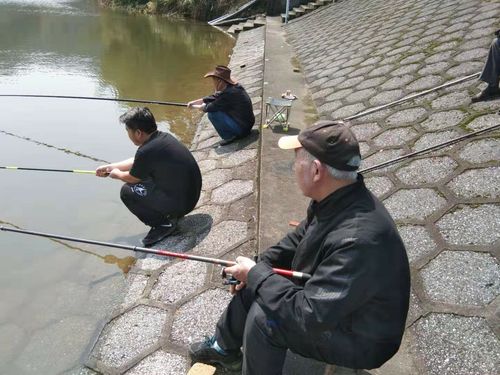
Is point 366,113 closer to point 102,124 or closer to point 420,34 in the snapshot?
point 420,34

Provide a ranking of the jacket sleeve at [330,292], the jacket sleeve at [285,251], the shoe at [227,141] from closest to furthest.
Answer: the jacket sleeve at [330,292]
the jacket sleeve at [285,251]
the shoe at [227,141]

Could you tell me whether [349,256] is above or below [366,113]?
above

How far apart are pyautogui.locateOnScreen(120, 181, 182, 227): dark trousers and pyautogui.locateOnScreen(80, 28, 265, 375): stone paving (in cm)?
24

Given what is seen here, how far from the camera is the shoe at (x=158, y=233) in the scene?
169 inches

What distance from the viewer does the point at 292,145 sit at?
6.79 ft

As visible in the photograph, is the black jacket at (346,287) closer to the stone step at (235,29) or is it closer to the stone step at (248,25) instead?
the stone step at (248,25)

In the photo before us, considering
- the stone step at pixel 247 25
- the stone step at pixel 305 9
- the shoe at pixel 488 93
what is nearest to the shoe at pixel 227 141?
the shoe at pixel 488 93

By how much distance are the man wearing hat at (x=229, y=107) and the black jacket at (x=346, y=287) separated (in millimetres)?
4060

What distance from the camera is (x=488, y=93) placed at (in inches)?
194

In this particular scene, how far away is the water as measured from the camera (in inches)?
136

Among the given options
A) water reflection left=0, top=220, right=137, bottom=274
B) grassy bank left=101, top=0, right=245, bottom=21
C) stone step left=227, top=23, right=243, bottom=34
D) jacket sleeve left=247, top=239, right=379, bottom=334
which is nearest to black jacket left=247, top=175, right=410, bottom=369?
jacket sleeve left=247, top=239, right=379, bottom=334

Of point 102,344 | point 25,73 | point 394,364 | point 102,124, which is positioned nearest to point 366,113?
point 394,364

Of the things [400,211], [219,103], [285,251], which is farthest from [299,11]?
[285,251]

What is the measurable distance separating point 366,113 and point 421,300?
326 centimetres
